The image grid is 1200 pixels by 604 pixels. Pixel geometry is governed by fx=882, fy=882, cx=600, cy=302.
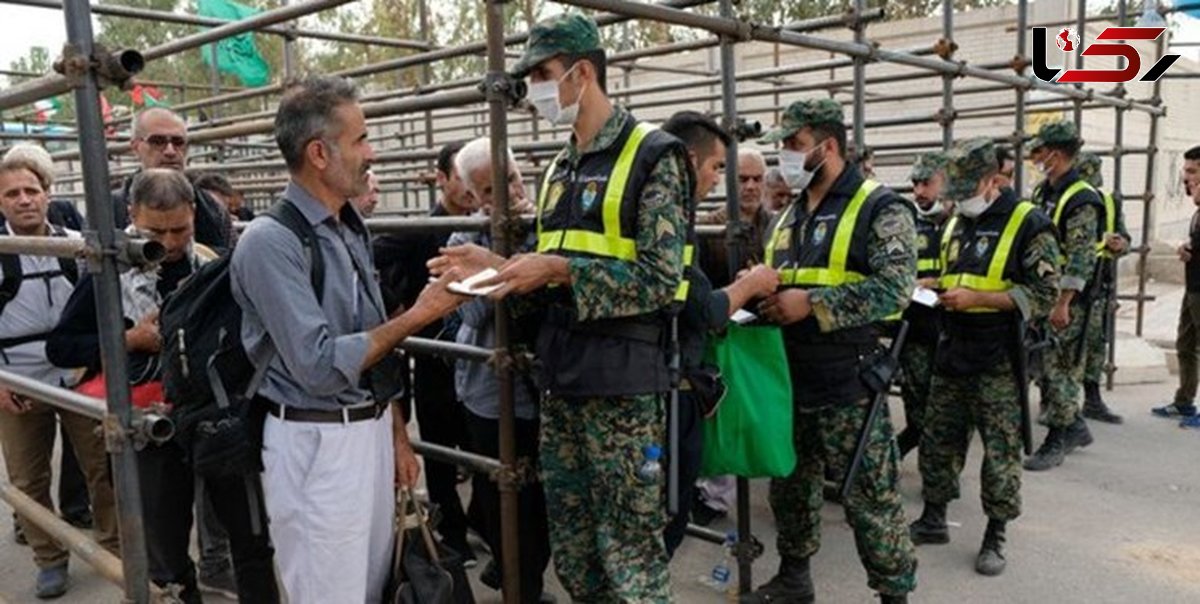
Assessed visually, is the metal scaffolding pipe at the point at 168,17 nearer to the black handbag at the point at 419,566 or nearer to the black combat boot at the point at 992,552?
the black handbag at the point at 419,566

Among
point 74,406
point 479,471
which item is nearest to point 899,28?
point 479,471

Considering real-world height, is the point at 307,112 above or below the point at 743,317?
above

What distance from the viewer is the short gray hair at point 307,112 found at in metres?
2.00

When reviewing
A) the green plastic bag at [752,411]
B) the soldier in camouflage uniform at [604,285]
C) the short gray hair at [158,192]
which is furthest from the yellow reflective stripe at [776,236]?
the short gray hair at [158,192]

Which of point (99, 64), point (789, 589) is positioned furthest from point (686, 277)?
point (99, 64)

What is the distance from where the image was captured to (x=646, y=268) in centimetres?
220

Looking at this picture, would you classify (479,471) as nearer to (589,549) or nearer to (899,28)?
(589,549)

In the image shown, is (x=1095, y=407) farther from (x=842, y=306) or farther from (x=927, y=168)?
(x=842, y=306)

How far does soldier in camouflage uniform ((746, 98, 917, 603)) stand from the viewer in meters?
2.78

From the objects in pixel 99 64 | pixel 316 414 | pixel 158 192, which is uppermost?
pixel 99 64

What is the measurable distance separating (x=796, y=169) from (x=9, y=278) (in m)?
2.87

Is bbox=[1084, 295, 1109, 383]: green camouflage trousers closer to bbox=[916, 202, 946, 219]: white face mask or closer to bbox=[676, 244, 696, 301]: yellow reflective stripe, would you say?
bbox=[916, 202, 946, 219]: white face mask

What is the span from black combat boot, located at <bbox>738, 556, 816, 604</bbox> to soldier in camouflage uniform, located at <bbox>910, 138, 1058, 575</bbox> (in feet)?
2.73

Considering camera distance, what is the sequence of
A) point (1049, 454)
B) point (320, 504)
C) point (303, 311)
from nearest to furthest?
point (303, 311), point (320, 504), point (1049, 454)
